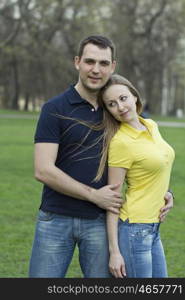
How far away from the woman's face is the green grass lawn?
305 cm

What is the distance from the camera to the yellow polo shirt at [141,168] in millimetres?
3377

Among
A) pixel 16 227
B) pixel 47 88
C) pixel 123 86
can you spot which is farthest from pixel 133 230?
pixel 47 88

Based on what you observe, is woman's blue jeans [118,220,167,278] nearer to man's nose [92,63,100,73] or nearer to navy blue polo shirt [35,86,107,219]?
navy blue polo shirt [35,86,107,219]

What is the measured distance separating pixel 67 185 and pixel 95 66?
27.1 inches

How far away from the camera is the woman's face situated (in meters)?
3.45

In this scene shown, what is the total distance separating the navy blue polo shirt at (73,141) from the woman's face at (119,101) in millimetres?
89

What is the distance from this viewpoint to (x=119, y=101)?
3.46 m

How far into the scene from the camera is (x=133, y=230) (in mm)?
3408

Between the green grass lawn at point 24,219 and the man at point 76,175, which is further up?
the man at point 76,175

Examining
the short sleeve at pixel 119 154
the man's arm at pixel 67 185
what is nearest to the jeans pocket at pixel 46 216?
the man's arm at pixel 67 185

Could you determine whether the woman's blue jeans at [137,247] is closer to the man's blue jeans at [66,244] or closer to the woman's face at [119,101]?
the man's blue jeans at [66,244]

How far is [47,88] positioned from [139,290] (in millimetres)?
56317

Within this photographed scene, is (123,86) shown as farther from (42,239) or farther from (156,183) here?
(42,239)

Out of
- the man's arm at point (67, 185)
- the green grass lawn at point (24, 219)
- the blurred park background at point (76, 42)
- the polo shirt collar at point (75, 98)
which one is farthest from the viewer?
the blurred park background at point (76, 42)
